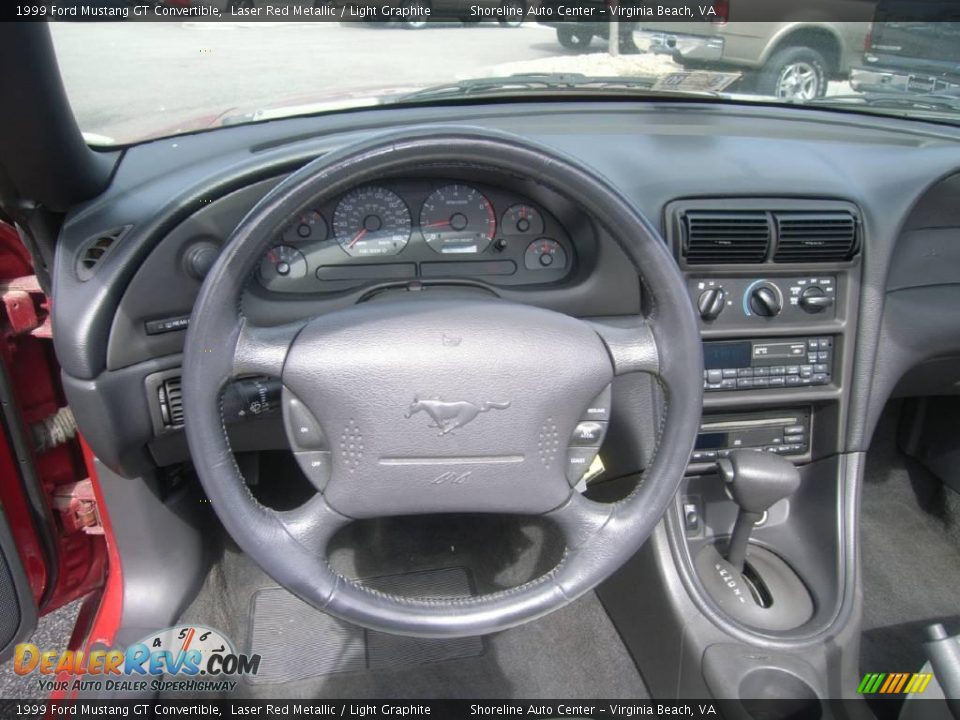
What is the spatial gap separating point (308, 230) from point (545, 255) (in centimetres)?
55

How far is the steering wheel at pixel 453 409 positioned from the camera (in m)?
1.24

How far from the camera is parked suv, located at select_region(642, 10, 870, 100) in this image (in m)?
2.45

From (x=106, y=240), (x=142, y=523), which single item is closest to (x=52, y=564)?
(x=142, y=523)

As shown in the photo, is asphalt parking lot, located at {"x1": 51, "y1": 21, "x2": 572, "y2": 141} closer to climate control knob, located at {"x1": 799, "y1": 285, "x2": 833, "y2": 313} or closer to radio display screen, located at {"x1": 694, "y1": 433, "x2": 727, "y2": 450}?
climate control knob, located at {"x1": 799, "y1": 285, "x2": 833, "y2": 313}

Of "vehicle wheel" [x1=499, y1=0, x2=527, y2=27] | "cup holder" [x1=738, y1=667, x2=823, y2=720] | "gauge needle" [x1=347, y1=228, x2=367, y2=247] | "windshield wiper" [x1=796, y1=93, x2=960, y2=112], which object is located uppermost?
"vehicle wheel" [x1=499, y1=0, x2=527, y2=27]

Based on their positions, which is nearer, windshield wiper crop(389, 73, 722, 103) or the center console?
the center console

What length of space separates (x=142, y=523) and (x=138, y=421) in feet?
1.69

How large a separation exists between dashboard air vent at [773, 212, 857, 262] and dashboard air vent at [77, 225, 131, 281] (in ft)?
4.88

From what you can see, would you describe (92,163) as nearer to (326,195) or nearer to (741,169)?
(326,195)

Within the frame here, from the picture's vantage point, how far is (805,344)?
200 centimetres

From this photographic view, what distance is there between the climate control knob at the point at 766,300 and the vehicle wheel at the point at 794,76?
78 centimetres

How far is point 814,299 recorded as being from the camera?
1.94m

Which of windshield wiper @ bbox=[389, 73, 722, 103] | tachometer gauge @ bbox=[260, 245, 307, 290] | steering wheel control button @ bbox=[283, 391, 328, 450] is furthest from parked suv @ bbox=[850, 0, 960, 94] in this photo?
steering wheel control button @ bbox=[283, 391, 328, 450]

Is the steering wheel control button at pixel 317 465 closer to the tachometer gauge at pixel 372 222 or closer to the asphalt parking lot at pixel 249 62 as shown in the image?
the tachometer gauge at pixel 372 222
